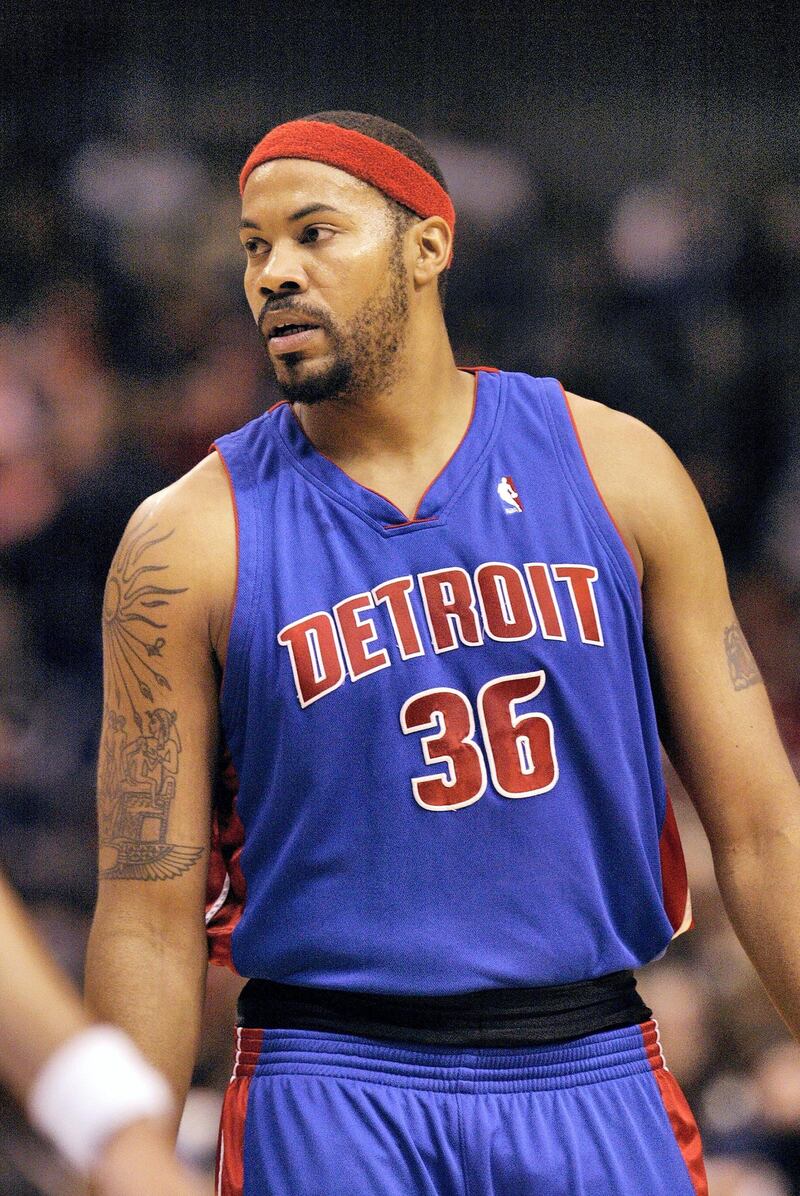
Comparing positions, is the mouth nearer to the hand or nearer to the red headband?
the red headband

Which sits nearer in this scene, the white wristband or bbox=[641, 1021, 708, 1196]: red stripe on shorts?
the white wristband

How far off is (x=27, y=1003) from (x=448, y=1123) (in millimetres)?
999

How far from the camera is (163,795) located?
102 inches

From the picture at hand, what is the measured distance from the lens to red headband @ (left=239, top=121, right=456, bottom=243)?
268 centimetres

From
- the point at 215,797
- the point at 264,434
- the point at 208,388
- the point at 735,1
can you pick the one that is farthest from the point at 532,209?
the point at 215,797

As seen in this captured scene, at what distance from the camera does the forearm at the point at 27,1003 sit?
1581 mm

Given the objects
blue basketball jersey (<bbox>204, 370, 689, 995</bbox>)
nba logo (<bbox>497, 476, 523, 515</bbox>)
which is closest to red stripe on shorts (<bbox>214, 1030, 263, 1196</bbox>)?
blue basketball jersey (<bbox>204, 370, 689, 995</bbox>)

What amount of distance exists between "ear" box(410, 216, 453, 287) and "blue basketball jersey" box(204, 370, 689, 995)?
1.06 feet

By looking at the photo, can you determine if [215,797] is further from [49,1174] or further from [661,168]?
[661,168]

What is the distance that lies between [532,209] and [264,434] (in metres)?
2.80

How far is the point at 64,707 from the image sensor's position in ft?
15.7

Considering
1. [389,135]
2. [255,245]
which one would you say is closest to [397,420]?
[255,245]

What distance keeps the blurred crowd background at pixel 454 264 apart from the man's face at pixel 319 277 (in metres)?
2.27

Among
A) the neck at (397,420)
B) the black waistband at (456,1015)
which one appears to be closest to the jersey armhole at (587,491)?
the neck at (397,420)
